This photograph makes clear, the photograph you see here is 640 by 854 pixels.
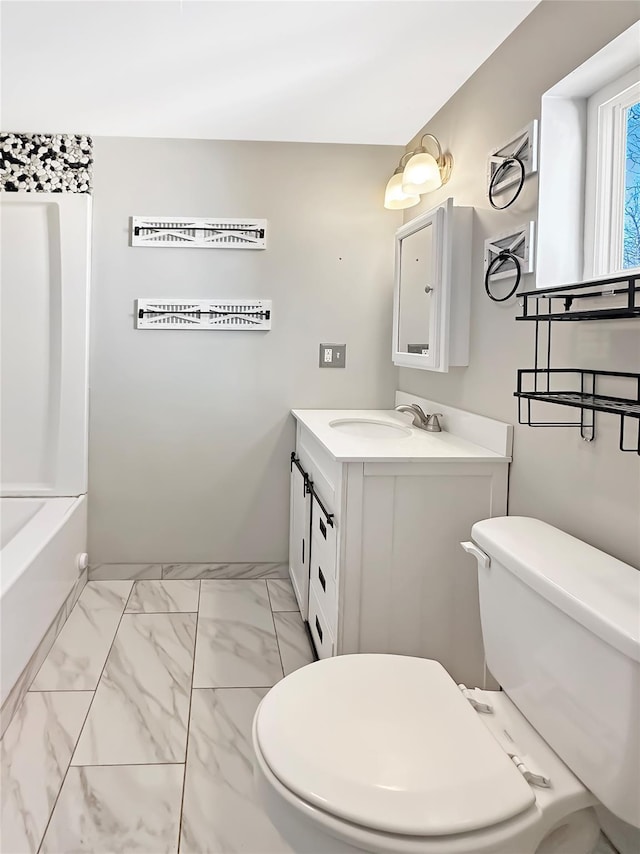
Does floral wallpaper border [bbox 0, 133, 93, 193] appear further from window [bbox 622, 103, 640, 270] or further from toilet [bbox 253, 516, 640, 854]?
toilet [bbox 253, 516, 640, 854]

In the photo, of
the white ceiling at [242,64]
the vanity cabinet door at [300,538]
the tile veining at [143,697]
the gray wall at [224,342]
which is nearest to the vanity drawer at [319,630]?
the vanity cabinet door at [300,538]

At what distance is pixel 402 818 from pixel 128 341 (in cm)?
254

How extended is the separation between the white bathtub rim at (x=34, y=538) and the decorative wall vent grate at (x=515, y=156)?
1.95 metres

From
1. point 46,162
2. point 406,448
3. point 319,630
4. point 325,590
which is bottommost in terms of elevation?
point 319,630

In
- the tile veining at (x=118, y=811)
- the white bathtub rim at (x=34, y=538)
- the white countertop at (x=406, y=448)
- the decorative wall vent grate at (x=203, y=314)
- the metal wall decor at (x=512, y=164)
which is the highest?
the metal wall decor at (x=512, y=164)

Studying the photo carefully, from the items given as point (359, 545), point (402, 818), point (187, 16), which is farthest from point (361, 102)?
point (402, 818)

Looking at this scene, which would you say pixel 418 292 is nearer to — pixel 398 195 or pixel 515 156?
pixel 398 195

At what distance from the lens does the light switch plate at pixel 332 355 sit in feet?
10.4

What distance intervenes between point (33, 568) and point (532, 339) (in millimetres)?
1780

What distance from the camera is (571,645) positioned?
3.74 feet

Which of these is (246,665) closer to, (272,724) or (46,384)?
(272,724)

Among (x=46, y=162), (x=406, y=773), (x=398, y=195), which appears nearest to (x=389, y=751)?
(x=406, y=773)

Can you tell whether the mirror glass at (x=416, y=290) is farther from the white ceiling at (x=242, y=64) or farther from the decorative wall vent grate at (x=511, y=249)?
the white ceiling at (x=242, y=64)

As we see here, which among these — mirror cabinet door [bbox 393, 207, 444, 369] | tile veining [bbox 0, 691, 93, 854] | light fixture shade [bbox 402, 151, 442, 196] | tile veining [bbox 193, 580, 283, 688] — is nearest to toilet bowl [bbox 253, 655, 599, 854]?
tile veining [bbox 0, 691, 93, 854]
